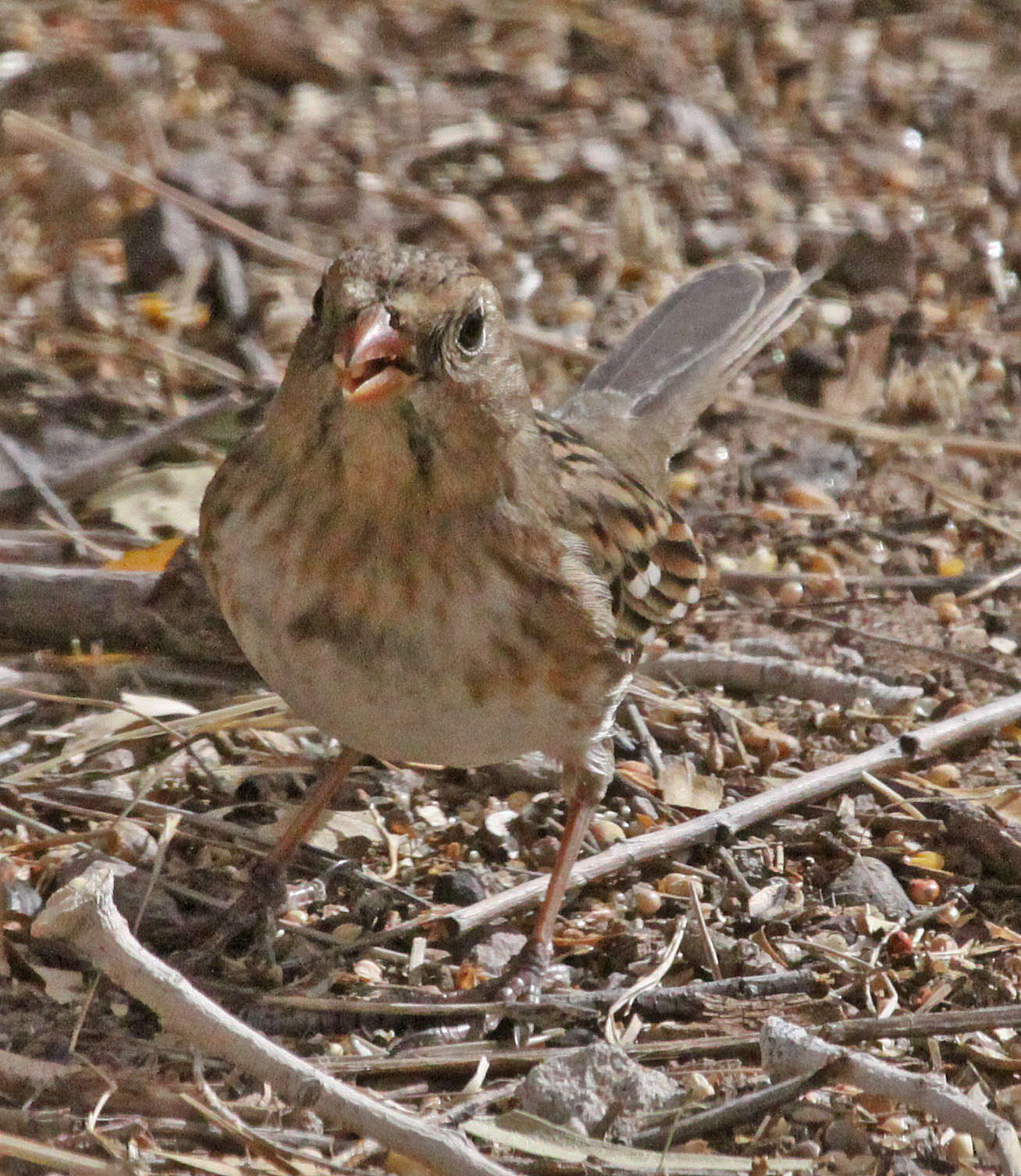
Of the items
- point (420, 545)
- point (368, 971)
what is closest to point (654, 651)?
point (368, 971)

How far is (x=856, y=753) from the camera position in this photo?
395 centimetres

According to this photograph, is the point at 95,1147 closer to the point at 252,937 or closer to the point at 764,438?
the point at 252,937

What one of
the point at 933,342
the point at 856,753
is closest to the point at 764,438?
the point at 933,342

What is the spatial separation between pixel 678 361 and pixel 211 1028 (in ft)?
7.15

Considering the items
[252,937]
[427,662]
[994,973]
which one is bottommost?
[252,937]

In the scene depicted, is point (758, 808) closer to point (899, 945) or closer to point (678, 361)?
point (899, 945)

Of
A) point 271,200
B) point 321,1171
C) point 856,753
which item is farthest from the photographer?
point 271,200

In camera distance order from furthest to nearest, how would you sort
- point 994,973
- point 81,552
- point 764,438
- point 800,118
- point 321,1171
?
point 800,118
point 764,438
point 81,552
point 994,973
point 321,1171

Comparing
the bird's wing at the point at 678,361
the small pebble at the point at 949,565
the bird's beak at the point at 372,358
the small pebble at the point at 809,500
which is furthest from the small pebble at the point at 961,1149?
the small pebble at the point at 809,500

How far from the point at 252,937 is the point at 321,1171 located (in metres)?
0.71

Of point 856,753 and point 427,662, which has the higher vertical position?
point 427,662

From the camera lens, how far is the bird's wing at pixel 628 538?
336cm

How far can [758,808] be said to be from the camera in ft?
11.8

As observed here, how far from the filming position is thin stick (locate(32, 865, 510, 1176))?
102 inches
